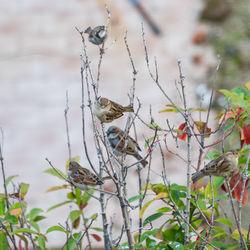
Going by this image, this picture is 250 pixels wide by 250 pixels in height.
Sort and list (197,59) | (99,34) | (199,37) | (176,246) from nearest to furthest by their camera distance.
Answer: (176,246)
(99,34)
(197,59)
(199,37)

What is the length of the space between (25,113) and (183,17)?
2969 millimetres

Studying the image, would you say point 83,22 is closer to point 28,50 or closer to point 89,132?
point 28,50

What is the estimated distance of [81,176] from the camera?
8.54ft

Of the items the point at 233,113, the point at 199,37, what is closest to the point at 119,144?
the point at 233,113

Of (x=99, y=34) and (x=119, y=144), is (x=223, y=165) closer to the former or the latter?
(x=119, y=144)

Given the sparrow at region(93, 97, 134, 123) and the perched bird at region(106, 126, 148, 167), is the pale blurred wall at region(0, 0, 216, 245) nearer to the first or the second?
the perched bird at region(106, 126, 148, 167)

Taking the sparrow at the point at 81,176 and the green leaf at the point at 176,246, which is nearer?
the green leaf at the point at 176,246

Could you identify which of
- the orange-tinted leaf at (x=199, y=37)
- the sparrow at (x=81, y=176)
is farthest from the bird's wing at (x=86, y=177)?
the orange-tinted leaf at (x=199, y=37)

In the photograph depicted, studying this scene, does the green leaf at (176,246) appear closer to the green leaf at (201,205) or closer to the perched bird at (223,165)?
the green leaf at (201,205)

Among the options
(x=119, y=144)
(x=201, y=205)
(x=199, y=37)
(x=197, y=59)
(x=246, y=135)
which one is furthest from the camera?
(x=199, y=37)

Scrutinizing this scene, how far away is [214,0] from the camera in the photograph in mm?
8227

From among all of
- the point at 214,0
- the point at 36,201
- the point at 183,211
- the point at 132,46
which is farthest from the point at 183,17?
the point at 183,211

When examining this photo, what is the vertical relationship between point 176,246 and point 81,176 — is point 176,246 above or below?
below

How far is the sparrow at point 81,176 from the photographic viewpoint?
2.53 m
